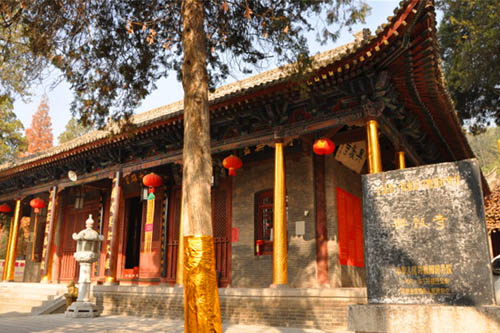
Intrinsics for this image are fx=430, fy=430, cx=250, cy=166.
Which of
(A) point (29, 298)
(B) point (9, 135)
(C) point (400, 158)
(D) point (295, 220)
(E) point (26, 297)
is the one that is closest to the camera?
(C) point (400, 158)

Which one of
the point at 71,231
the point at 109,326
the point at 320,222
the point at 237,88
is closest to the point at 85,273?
the point at 109,326

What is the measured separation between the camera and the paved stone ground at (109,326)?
21.0ft

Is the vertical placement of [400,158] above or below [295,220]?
above

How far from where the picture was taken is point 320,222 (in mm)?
8914

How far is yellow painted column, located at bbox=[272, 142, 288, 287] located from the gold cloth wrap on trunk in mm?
3371

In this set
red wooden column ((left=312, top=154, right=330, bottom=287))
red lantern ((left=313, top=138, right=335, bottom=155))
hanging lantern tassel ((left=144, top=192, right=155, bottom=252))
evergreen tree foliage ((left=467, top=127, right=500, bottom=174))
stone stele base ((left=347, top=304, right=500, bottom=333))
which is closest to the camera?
stone stele base ((left=347, top=304, right=500, bottom=333))

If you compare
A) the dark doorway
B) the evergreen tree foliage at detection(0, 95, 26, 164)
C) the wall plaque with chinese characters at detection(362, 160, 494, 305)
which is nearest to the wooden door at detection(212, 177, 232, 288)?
the dark doorway

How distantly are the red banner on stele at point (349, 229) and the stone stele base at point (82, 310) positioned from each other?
5.05m

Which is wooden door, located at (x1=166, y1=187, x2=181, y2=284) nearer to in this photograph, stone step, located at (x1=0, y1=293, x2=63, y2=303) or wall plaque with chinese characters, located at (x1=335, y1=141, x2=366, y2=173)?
stone step, located at (x1=0, y1=293, x2=63, y2=303)

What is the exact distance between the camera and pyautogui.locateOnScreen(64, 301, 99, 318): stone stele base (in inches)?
331

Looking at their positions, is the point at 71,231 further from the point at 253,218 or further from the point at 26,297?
the point at 253,218

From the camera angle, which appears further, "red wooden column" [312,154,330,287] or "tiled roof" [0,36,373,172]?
"red wooden column" [312,154,330,287]

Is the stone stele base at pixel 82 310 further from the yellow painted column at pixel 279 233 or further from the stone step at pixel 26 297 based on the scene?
the yellow painted column at pixel 279 233

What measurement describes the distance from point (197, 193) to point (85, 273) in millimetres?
5542
